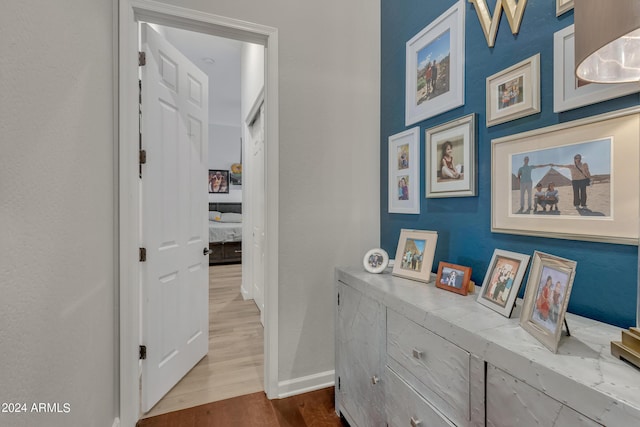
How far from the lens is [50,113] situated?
905 mm

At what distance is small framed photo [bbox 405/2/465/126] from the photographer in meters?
1.45

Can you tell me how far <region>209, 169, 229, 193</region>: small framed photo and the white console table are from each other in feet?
21.7

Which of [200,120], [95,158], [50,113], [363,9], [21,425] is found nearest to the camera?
[21,425]

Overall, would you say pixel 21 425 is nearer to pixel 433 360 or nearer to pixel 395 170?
pixel 433 360

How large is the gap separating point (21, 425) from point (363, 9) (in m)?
2.69

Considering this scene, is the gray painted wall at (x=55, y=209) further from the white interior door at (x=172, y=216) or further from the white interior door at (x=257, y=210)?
the white interior door at (x=257, y=210)

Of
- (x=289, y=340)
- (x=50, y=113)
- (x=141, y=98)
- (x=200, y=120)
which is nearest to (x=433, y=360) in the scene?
(x=289, y=340)

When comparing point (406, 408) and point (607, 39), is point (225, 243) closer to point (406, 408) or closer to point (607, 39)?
point (406, 408)

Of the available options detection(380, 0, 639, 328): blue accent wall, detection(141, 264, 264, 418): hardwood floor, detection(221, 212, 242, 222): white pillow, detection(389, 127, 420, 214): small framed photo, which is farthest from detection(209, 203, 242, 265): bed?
detection(389, 127, 420, 214): small framed photo

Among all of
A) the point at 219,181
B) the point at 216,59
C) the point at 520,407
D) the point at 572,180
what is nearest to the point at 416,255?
the point at 572,180

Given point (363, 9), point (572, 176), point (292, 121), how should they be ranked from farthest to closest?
point (363, 9) < point (292, 121) < point (572, 176)

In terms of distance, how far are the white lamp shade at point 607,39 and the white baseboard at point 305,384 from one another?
203cm

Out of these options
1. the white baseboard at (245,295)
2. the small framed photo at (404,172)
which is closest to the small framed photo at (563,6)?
the small framed photo at (404,172)

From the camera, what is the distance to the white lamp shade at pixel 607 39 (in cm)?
57
